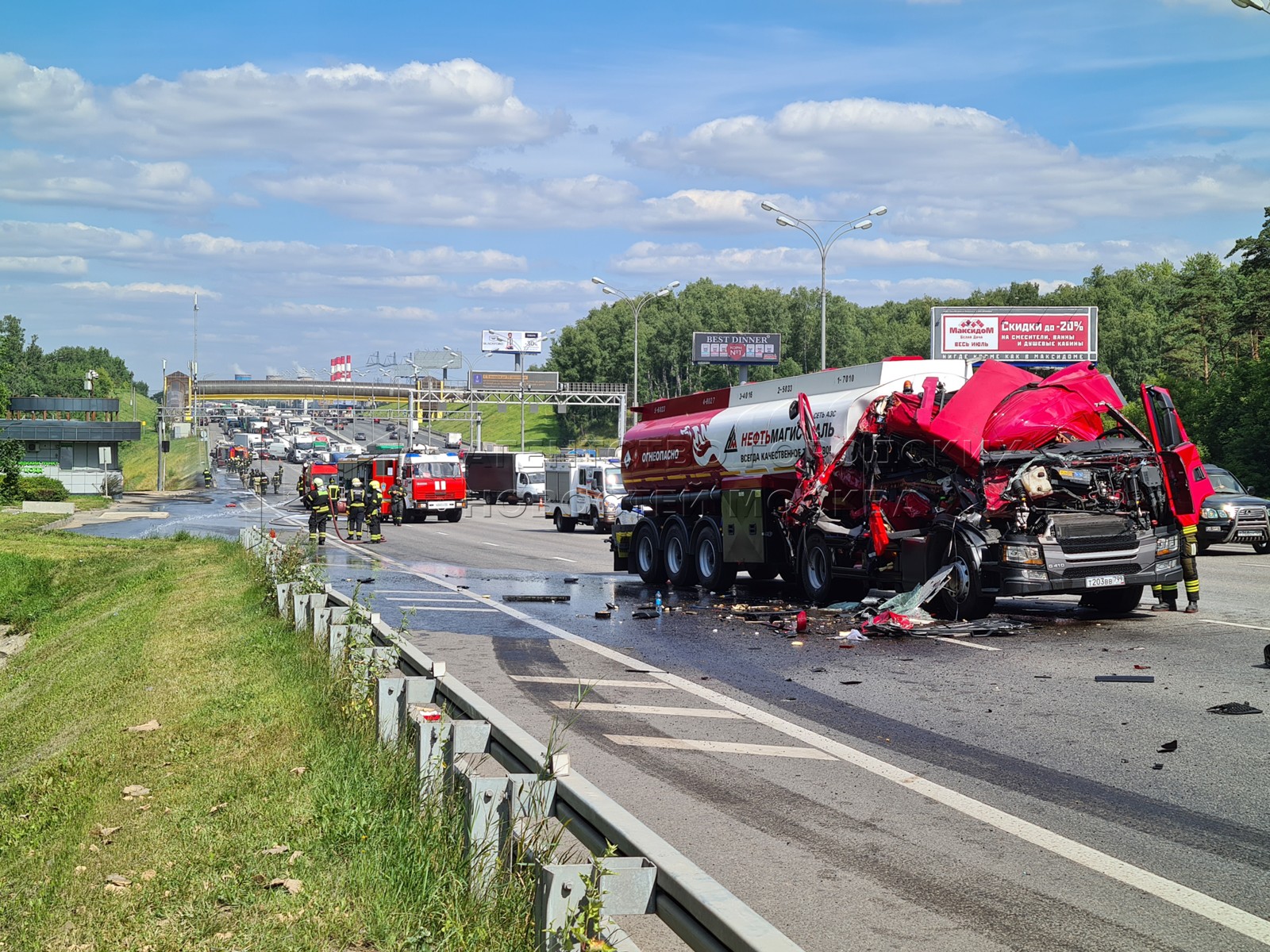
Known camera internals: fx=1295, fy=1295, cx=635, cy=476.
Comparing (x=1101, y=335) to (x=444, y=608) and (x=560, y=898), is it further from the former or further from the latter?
(x=560, y=898)

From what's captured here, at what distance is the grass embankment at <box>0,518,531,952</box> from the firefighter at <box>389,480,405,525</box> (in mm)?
37637

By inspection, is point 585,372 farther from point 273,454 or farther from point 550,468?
point 550,468

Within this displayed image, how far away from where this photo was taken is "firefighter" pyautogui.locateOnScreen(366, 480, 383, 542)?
118 ft

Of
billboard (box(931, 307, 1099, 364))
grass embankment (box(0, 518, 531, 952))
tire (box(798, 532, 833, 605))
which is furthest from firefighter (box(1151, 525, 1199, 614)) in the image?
billboard (box(931, 307, 1099, 364))

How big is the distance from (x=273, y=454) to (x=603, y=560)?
408 feet

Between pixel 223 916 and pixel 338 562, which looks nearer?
pixel 223 916

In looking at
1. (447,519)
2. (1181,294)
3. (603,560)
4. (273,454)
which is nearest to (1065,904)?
(603,560)

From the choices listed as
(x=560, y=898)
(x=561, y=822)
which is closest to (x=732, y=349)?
(x=561, y=822)

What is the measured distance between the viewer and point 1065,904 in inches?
204

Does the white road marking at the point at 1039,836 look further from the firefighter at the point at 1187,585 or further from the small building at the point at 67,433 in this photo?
the small building at the point at 67,433

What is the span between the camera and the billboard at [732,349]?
3514 inches

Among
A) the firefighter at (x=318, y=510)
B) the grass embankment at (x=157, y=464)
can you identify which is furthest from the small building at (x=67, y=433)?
the firefighter at (x=318, y=510)

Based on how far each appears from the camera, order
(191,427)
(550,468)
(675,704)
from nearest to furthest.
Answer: (675,704) → (550,468) → (191,427)

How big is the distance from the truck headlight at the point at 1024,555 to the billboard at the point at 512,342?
5070 inches
